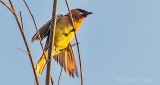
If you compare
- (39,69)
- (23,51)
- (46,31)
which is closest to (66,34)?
(46,31)

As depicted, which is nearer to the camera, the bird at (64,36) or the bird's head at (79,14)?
the bird at (64,36)

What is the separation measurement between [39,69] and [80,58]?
143cm

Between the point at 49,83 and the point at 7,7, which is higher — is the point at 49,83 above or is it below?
below

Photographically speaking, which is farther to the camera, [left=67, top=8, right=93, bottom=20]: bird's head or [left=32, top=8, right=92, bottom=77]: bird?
[left=67, top=8, right=93, bottom=20]: bird's head

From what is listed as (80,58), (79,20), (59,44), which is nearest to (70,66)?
(59,44)

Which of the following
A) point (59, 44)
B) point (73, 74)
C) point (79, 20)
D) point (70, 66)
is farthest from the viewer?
point (79, 20)

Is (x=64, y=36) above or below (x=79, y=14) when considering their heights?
below

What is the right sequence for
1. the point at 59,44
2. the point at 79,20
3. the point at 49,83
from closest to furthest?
1. the point at 49,83
2. the point at 59,44
3. the point at 79,20

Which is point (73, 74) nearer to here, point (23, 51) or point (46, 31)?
point (46, 31)

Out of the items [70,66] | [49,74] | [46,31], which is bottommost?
[70,66]

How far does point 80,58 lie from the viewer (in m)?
2.00

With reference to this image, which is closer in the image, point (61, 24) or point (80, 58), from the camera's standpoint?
point (80, 58)

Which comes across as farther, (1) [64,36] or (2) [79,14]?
(2) [79,14]

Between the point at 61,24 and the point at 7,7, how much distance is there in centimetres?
290
